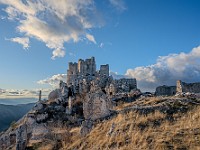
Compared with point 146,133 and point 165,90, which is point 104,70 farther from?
point 146,133

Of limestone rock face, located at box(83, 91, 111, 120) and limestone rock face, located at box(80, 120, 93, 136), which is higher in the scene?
limestone rock face, located at box(83, 91, 111, 120)

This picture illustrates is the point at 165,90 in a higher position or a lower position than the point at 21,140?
higher

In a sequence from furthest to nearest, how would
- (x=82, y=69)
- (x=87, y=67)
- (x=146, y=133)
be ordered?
(x=87, y=67)
(x=82, y=69)
(x=146, y=133)

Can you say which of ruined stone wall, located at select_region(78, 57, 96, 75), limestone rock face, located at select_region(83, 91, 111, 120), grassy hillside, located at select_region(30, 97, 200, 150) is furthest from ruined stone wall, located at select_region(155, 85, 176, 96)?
ruined stone wall, located at select_region(78, 57, 96, 75)

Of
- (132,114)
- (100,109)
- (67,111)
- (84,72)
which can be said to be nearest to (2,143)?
(67,111)

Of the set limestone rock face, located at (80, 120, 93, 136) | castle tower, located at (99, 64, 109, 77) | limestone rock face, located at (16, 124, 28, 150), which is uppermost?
castle tower, located at (99, 64, 109, 77)

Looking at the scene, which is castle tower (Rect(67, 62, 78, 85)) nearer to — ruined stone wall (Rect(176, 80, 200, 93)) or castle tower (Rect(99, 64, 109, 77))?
castle tower (Rect(99, 64, 109, 77))

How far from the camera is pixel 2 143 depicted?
37.7 m

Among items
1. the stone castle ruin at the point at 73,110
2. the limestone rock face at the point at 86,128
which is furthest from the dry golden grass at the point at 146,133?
the stone castle ruin at the point at 73,110

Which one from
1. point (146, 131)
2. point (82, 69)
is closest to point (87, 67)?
point (82, 69)

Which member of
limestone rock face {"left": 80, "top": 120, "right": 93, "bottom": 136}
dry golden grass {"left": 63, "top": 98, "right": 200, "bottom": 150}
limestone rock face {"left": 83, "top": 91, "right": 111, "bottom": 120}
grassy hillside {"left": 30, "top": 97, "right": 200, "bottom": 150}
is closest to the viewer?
dry golden grass {"left": 63, "top": 98, "right": 200, "bottom": 150}

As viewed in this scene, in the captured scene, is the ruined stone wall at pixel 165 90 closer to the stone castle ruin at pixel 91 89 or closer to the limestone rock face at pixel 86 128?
the stone castle ruin at pixel 91 89

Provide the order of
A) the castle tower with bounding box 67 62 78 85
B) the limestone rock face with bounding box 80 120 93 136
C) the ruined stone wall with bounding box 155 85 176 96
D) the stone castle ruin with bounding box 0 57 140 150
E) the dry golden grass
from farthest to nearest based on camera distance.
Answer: the castle tower with bounding box 67 62 78 85, the ruined stone wall with bounding box 155 85 176 96, the stone castle ruin with bounding box 0 57 140 150, the limestone rock face with bounding box 80 120 93 136, the dry golden grass

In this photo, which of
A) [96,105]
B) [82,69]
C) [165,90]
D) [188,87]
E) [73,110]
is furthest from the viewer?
[82,69]
